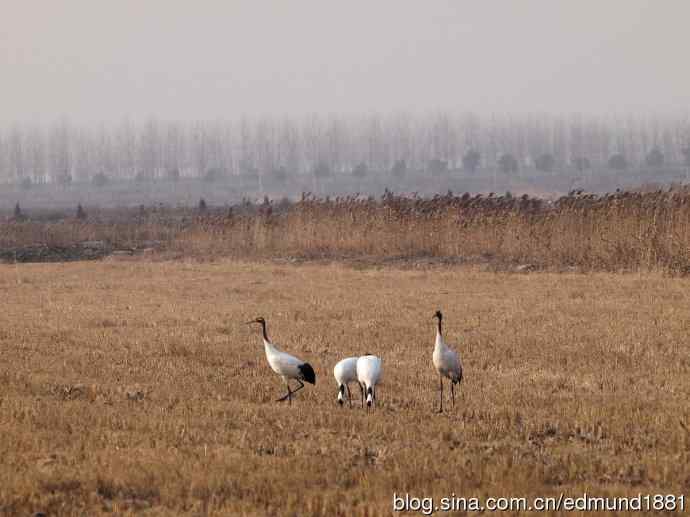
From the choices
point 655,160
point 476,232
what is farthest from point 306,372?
point 655,160

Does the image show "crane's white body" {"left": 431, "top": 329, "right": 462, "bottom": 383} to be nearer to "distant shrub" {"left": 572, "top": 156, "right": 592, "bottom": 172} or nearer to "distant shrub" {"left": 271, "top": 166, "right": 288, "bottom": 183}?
"distant shrub" {"left": 572, "top": 156, "right": 592, "bottom": 172}

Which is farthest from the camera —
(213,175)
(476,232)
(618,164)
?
(213,175)

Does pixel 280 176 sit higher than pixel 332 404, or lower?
higher

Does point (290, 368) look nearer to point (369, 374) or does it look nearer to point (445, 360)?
point (369, 374)

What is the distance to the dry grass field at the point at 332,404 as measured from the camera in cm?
715

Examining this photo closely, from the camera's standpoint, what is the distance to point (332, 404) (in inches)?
418

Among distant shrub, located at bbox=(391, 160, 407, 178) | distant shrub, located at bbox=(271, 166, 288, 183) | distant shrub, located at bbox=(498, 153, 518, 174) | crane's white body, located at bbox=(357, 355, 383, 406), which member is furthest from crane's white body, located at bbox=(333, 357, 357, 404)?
distant shrub, located at bbox=(271, 166, 288, 183)

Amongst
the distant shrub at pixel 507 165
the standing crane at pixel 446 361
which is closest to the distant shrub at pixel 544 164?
the distant shrub at pixel 507 165

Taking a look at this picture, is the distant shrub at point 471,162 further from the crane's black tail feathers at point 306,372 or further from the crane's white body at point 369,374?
the crane's white body at point 369,374

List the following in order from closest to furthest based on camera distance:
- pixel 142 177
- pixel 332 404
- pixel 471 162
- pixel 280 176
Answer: pixel 332 404
pixel 280 176
pixel 471 162
pixel 142 177

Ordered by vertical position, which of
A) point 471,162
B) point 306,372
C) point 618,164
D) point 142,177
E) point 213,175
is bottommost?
point 306,372

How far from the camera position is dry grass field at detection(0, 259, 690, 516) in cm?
715

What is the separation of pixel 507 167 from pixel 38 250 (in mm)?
81086

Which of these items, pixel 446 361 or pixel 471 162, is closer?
pixel 446 361
